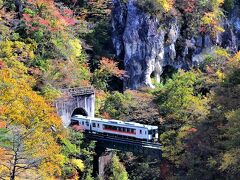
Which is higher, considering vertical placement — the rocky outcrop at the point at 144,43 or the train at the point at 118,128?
the rocky outcrop at the point at 144,43

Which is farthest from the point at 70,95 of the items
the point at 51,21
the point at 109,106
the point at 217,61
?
the point at 217,61

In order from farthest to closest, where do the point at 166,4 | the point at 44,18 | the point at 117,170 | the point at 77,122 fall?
the point at 166,4
the point at 44,18
the point at 77,122
the point at 117,170

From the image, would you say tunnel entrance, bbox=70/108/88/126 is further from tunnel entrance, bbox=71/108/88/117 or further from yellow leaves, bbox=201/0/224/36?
yellow leaves, bbox=201/0/224/36

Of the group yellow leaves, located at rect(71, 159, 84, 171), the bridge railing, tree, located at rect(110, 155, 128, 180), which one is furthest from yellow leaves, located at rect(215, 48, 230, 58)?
yellow leaves, located at rect(71, 159, 84, 171)

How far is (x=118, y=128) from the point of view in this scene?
2700 cm

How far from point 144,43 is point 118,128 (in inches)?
463

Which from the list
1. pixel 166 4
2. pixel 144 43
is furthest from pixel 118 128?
pixel 166 4

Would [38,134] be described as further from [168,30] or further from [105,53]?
[168,30]

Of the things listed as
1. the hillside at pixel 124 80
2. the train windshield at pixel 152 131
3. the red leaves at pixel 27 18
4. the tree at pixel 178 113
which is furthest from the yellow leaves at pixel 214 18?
the red leaves at pixel 27 18

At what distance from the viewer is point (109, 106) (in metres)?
30.7

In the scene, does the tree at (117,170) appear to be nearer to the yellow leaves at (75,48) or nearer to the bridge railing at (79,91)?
the bridge railing at (79,91)

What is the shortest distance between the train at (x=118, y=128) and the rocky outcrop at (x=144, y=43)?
9.57m

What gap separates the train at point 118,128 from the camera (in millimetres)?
26281

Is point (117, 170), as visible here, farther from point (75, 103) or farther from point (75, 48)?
point (75, 48)
